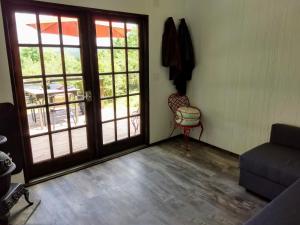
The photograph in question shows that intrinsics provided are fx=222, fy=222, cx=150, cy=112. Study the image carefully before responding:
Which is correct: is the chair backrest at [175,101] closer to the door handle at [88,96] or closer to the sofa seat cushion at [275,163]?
the door handle at [88,96]

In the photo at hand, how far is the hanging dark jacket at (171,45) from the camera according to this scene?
3.58 m

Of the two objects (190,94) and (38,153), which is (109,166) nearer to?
(38,153)

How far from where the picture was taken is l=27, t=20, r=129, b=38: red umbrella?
8.43 feet

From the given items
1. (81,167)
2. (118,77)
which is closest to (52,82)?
(118,77)

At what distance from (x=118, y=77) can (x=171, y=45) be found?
3.39ft

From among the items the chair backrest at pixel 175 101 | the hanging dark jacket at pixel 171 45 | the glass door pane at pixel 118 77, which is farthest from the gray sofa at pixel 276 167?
the glass door pane at pixel 118 77

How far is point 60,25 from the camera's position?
266cm

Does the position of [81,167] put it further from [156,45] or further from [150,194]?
[156,45]

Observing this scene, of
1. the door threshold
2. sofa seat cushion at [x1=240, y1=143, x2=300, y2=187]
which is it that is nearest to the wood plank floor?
the door threshold

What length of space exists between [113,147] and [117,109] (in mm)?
603

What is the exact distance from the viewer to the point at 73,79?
2883 mm

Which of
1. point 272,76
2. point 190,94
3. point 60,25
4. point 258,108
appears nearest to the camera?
point 60,25

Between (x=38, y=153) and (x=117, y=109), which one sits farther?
(x=117, y=109)

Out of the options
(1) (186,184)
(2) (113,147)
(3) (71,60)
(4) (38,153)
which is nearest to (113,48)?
(3) (71,60)
